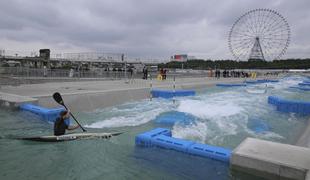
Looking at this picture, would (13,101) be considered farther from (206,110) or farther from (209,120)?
(206,110)

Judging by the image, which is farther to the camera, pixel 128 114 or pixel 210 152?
pixel 128 114

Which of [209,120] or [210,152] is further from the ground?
[210,152]

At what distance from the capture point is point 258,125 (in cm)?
1166

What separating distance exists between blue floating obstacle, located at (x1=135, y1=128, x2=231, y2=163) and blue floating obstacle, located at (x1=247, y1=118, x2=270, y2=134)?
14.7ft

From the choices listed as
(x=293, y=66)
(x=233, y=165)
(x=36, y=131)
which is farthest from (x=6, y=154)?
(x=293, y=66)

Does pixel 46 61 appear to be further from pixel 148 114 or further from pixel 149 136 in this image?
pixel 149 136

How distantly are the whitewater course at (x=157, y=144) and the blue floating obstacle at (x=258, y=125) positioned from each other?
0.04m

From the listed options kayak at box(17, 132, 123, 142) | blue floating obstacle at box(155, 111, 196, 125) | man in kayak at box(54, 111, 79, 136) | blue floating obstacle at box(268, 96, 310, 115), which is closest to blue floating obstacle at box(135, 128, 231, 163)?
kayak at box(17, 132, 123, 142)

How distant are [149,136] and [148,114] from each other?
5.61 meters

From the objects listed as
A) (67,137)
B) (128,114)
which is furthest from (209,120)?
(67,137)

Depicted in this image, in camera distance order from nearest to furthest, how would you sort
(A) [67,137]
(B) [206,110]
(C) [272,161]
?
1. (C) [272,161]
2. (A) [67,137]
3. (B) [206,110]

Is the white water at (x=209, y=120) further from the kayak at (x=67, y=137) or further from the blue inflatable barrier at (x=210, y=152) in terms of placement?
the blue inflatable barrier at (x=210, y=152)

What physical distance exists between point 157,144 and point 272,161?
3.07 meters

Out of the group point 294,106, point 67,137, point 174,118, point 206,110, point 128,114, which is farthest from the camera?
point 294,106
